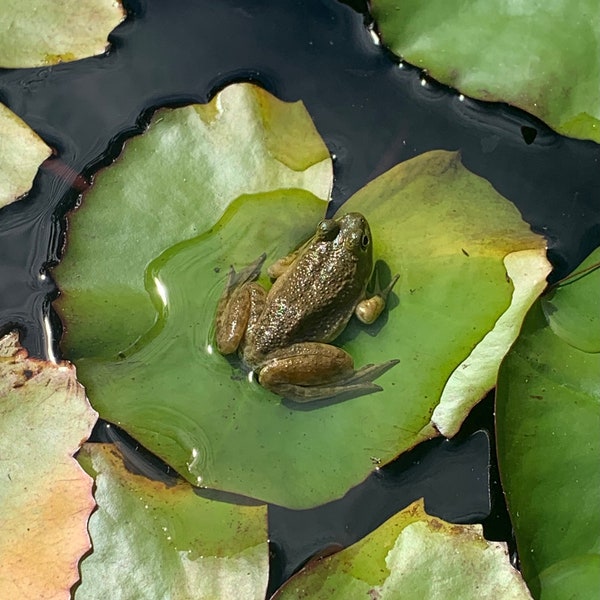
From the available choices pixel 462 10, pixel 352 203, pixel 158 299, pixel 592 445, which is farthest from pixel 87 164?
pixel 592 445

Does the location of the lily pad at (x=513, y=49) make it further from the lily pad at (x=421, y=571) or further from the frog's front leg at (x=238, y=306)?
the lily pad at (x=421, y=571)

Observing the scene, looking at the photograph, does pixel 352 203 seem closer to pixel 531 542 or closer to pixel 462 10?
pixel 462 10

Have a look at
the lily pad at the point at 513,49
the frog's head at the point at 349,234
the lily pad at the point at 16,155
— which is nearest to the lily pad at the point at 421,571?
the frog's head at the point at 349,234

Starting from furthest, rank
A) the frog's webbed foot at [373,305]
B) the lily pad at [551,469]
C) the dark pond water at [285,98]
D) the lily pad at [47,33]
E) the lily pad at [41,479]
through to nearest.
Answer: the dark pond water at [285,98] → the lily pad at [47,33] → the frog's webbed foot at [373,305] → the lily pad at [551,469] → the lily pad at [41,479]

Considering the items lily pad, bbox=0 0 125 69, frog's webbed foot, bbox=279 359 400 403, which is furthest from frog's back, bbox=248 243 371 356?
lily pad, bbox=0 0 125 69

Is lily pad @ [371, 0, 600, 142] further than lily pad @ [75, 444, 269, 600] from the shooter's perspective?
Yes

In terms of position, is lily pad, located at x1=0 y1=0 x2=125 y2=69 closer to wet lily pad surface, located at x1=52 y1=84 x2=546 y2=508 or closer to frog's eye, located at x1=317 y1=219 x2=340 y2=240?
wet lily pad surface, located at x1=52 y1=84 x2=546 y2=508

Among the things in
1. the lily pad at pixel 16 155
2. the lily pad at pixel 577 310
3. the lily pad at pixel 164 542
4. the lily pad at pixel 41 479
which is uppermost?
the lily pad at pixel 16 155
